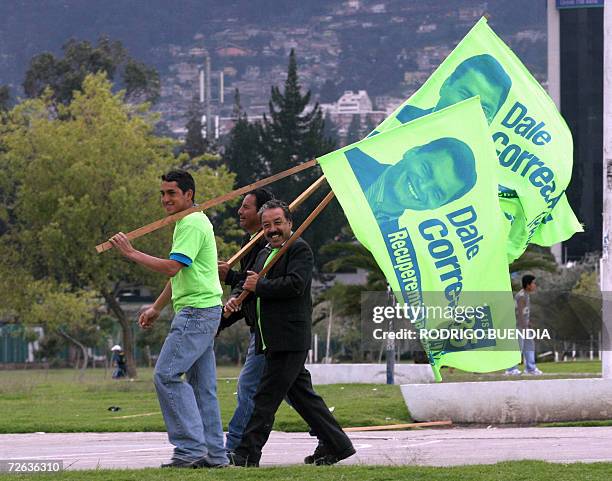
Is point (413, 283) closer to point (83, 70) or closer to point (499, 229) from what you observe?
point (499, 229)

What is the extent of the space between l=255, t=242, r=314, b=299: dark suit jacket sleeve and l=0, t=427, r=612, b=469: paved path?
1188 millimetres

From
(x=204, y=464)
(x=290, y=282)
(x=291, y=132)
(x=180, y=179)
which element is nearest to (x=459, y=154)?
(x=290, y=282)

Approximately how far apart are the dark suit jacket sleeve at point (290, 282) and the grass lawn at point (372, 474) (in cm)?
114

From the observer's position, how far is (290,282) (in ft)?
35.2

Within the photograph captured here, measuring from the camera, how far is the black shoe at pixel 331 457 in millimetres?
10953

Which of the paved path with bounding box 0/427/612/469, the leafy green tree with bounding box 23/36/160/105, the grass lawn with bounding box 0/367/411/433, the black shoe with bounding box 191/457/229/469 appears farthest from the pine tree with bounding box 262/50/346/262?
the black shoe with bounding box 191/457/229/469

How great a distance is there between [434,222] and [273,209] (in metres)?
1.32

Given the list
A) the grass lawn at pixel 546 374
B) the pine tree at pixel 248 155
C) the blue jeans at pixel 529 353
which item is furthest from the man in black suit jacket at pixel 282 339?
the pine tree at pixel 248 155

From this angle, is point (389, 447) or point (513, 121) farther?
point (513, 121)

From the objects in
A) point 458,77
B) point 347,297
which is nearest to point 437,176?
point 458,77

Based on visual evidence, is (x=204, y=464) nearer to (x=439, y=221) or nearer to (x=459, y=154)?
(x=439, y=221)

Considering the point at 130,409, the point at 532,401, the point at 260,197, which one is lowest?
the point at 130,409

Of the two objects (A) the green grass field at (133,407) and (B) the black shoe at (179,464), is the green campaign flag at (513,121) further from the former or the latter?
(B) the black shoe at (179,464)

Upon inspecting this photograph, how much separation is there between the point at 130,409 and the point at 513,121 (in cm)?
649
